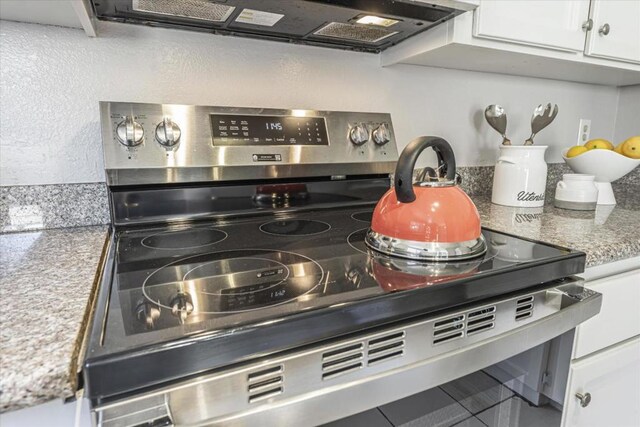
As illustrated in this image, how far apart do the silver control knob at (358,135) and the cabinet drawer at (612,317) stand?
639 millimetres

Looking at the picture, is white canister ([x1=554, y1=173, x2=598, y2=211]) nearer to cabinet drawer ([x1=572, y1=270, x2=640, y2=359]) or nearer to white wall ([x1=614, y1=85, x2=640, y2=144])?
cabinet drawer ([x1=572, y1=270, x2=640, y2=359])

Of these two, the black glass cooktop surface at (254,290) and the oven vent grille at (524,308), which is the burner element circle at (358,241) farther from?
the oven vent grille at (524,308)

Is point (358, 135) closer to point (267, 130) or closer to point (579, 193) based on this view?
point (267, 130)

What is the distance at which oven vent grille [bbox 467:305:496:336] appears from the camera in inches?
23.7

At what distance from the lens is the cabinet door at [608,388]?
866mm

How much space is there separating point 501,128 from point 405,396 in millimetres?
1111

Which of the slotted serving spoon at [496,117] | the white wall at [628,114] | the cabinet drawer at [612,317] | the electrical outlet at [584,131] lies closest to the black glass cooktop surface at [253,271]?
the cabinet drawer at [612,317]

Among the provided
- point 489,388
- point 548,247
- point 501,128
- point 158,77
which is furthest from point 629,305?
point 158,77

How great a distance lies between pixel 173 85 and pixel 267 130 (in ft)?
0.89

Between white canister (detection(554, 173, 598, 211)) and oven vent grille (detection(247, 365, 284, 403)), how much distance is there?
1.17m

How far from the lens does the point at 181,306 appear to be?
489 mm

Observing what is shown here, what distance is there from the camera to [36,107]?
2.89 feet

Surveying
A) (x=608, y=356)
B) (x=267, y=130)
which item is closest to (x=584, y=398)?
(x=608, y=356)

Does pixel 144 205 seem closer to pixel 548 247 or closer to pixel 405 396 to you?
pixel 405 396
